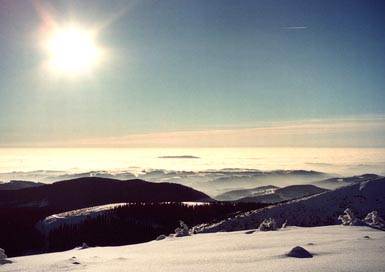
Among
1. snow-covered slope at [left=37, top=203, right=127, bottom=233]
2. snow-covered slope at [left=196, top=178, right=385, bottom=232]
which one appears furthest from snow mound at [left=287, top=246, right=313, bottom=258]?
snow-covered slope at [left=37, top=203, right=127, bottom=233]

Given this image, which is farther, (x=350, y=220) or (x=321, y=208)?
(x=321, y=208)

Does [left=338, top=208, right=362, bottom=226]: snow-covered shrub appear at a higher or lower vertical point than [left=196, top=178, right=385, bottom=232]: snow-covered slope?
higher

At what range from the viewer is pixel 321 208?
5441 centimetres

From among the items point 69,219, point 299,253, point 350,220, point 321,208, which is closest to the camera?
point 299,253

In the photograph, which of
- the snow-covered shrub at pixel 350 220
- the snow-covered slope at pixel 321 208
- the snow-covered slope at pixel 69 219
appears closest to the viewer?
the snow-covered shrub at pixel 350 220

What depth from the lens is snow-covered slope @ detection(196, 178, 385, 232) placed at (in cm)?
5150

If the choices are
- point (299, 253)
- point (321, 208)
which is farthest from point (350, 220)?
point (321, 208)

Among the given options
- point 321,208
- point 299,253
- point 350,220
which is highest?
point 299,253

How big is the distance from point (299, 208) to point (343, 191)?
735 centimetres

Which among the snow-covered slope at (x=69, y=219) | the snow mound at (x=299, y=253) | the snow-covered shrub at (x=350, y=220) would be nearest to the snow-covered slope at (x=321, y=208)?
the snow-covered shrub at (x=350, y=220)

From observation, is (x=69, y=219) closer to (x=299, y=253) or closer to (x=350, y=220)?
(x=350, y=220)

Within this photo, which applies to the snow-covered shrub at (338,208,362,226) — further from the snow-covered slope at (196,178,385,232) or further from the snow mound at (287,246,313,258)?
the snow-covered slope at (196,178,385,232)

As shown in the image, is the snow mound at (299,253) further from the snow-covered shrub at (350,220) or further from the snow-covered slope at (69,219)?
the snow-covered slope at (69,219)

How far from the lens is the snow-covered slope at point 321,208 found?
5150cm
